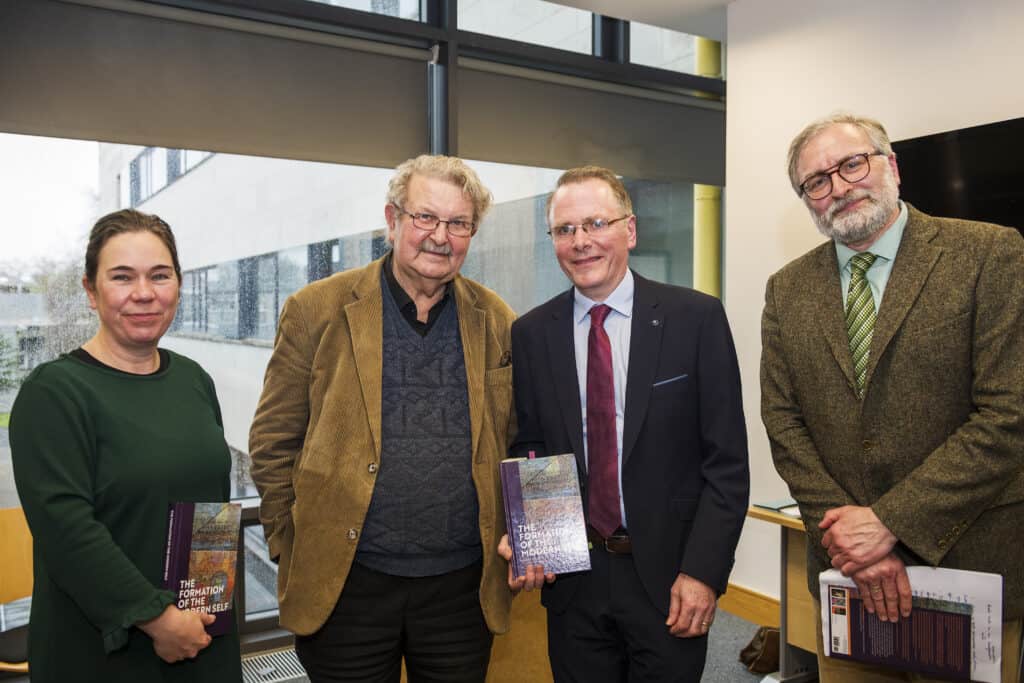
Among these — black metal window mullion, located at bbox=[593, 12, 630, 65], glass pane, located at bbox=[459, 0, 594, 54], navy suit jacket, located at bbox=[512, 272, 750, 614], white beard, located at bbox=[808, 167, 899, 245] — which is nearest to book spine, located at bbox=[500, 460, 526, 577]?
navy suit jacket, located at bbox=[512, 272, 750, 614]

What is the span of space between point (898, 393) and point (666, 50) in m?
3.55

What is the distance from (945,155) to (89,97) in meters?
3.45

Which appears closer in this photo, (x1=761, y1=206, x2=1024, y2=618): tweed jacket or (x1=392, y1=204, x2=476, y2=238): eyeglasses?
(x1=761, y1=206, x2=1024, y2=618): tweed jacket

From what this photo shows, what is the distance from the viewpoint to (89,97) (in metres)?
3.31

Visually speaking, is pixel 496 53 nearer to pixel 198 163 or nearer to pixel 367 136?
pixel 367 136

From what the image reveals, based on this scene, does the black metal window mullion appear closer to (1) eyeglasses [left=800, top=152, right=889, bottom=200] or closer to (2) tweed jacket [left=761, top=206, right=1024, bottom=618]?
(1) eyeglasses [left=800, top=152, right=889, bottom=200]

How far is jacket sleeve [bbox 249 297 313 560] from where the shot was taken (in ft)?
6.42

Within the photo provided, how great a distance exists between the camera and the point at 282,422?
6.43 feet

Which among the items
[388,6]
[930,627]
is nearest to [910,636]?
[930,627]

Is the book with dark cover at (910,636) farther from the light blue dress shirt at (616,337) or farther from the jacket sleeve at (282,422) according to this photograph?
the jacket sleeve at (282,422)

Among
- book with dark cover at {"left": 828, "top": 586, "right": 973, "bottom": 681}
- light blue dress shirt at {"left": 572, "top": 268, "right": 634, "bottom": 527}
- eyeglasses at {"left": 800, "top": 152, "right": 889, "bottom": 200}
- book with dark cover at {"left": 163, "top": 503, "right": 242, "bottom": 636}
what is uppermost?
eyeglasses at {"left": 800, "top": 152, "right": 889, "bottom": 200}

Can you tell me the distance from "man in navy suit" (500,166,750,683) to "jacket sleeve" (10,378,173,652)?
2.68 feet

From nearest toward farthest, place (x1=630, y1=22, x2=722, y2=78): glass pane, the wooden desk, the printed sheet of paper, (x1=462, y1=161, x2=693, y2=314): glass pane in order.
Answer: the printed sheet of paper
the wooden desk
(x1=462, y1=161, x2=693, y2=314): glass pane
(x1=630, y1=22, x2=722, y2=78): glass pane

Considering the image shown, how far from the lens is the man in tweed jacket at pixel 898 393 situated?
1.71 meters
